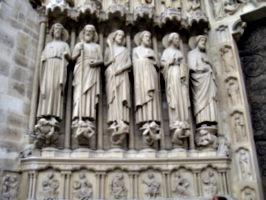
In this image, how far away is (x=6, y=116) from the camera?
4844 millimetres

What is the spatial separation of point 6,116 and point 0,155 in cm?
60

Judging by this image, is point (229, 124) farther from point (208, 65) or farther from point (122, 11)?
point (122, 11)

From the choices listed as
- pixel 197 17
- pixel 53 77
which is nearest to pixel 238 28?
pixel 197 17

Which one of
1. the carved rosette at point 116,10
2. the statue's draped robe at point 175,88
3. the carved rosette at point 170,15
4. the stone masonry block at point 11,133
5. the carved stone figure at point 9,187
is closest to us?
the carved stone figure at point 9,187

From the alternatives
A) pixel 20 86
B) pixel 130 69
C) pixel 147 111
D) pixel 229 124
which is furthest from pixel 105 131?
pixel 229 124

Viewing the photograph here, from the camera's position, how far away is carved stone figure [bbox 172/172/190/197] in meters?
4.90

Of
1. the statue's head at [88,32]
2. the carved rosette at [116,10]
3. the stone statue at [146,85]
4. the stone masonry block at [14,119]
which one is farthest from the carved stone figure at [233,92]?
the stone masonry block at [14,119]

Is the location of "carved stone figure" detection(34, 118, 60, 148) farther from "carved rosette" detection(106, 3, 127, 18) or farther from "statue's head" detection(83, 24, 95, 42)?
"carved rosette" detection(106, 3, 127, 18)

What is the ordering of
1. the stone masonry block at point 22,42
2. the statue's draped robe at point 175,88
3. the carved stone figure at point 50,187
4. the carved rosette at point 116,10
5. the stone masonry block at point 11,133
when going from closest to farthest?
the carved stone figure at point 50,187
the stone masonry block at point 11,133
the statue's draped robe at point 175,88
the stone masonry block at point 22,42
the carved rosette at point 116,10

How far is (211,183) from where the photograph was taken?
498 cm

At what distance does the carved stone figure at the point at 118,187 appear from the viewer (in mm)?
4793

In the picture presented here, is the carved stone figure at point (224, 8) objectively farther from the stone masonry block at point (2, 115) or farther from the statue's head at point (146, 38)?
the stone masonry block at point (2, 115)

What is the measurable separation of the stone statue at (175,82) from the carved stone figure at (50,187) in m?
2.03

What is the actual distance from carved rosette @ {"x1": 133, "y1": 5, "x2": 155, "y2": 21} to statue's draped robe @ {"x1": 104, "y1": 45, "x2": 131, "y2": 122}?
2.74 ft
